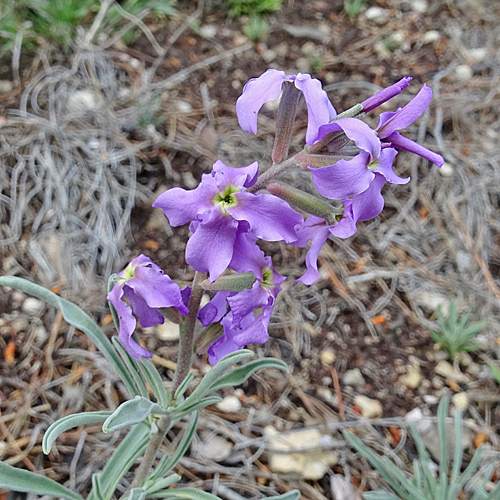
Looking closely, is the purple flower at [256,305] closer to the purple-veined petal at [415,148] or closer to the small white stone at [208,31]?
the purple-veined petal at [415,148]

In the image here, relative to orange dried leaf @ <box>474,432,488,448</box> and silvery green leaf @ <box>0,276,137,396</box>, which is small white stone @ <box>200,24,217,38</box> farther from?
orange dried leaf @ <box>474,432,488,448</box>

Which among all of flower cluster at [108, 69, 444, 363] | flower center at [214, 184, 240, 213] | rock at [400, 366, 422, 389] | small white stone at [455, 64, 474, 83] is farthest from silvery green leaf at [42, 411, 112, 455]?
small white stone at [455, 64, 474, 83]

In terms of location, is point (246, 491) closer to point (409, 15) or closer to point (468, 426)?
point (468, 426)

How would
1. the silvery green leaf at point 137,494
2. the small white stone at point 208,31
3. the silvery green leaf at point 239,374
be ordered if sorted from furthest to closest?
the small white stone at point 208,31 < the silvery green leaf at point 239,374 < the silvery green leaf at point 137,494

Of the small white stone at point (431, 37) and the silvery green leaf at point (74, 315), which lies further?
the small white stone at point (431, 37)

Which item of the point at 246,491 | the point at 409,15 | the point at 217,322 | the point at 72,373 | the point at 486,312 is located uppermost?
the point at 409,15

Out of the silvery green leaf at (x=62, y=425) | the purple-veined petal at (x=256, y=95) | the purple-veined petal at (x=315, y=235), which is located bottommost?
the silvery green leaf at (x=62, y=425)

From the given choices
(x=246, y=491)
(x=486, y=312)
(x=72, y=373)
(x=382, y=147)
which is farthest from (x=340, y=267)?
(x=382, y=147)

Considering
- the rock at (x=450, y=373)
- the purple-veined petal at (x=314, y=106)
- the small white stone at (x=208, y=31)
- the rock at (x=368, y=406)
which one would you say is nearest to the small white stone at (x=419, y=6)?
the small white stone at (x=208, y=31)
